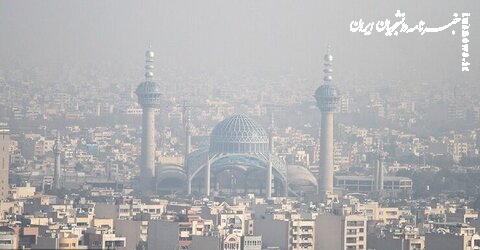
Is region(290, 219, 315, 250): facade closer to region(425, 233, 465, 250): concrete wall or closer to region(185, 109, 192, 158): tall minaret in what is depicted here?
region(425, 233, 465, 250): concrete wall

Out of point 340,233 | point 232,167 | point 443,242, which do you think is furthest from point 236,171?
point 443,242

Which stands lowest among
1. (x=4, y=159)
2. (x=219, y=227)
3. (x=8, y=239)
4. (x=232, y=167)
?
(x=8, y=239)

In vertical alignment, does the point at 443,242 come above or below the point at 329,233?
below

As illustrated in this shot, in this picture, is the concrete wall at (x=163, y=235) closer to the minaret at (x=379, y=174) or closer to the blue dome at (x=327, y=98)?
the minaret at (x=379, y=174)

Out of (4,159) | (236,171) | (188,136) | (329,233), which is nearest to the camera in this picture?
(329,233)

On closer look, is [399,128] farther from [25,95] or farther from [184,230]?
[184,230]

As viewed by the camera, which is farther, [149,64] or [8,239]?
[149,64]

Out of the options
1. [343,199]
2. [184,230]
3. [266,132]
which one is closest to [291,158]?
[266,132]

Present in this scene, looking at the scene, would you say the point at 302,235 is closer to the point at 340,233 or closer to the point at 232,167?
the point at 340,233
